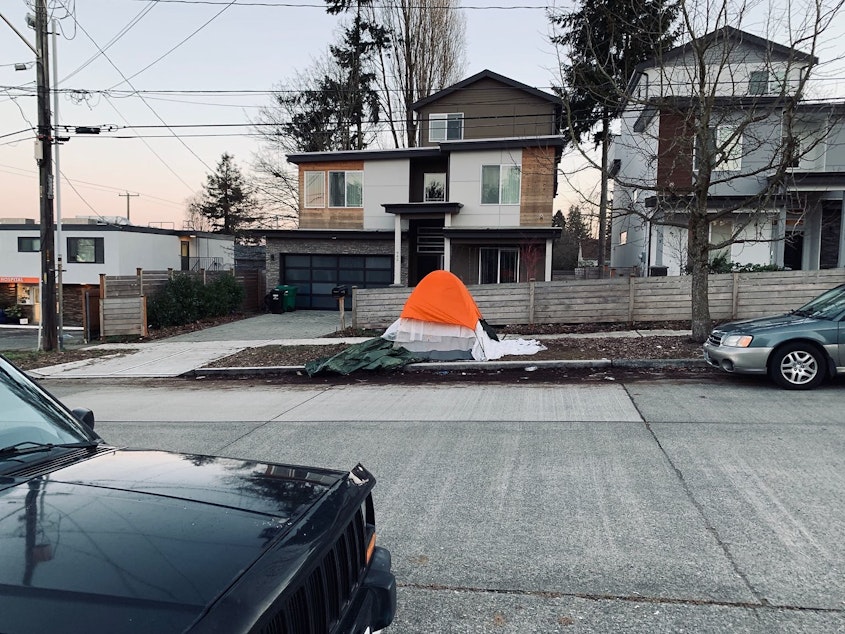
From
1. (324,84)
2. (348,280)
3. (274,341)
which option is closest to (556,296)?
(274,341)

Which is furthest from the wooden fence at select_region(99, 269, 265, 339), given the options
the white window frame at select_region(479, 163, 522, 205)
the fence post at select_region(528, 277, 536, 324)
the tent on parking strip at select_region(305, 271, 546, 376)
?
the white window frame at select_region(479, 163, 522, 205)

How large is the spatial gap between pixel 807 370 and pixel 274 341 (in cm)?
1247

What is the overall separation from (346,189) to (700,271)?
664 inches

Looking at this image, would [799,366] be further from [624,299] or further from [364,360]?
[624,299]

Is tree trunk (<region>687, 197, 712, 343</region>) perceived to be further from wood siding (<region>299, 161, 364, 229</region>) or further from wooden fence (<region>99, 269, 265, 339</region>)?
wood siding (<region>299, 161, 364, 229</region>)

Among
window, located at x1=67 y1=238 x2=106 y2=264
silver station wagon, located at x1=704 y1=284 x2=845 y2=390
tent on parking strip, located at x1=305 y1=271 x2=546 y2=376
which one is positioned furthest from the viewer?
window, located at x1=67 y1=238 x2=106 y2=264

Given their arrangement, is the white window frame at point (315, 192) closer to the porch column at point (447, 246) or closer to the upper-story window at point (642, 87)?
the porch column at point (447, 246)

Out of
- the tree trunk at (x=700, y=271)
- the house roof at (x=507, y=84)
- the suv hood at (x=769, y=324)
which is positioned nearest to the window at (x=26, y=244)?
the house roof at (x=507, y=84)

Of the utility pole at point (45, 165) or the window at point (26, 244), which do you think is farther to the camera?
A: the window at point (26, 244)

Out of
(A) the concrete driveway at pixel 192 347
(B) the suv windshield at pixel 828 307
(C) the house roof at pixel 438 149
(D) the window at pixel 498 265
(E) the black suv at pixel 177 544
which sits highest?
(C) the house roof at pixel 438 149

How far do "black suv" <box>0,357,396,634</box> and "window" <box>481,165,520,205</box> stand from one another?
22.2 meters

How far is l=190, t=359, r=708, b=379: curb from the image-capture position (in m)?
11.4

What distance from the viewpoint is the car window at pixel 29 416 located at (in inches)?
118

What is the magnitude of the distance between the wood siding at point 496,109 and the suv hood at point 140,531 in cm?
2422
